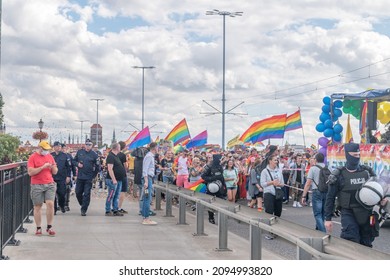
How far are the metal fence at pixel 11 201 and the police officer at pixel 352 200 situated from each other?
164 inches

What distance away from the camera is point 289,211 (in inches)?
811

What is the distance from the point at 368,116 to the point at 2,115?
70.2 m

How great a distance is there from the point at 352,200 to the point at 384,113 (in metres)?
10.6

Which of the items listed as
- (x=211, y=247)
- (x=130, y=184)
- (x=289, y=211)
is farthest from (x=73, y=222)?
(x=130, y=184)

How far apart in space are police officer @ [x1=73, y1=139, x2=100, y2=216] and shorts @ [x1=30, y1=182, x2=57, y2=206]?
13.5 ft

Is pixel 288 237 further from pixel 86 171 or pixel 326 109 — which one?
pixel 326 109

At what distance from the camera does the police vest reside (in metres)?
8.35

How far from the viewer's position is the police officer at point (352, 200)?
8320 millimetres

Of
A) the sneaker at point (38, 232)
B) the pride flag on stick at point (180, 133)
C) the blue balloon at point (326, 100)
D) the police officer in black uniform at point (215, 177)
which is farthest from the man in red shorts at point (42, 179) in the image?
the pride flag on stick at point (180, 133)

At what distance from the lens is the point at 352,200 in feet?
27.4

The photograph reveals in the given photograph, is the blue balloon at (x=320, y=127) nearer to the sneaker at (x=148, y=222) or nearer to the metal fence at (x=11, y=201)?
the sneaker at (x=148, y=222)

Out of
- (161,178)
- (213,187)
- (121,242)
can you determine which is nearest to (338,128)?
(213,187)

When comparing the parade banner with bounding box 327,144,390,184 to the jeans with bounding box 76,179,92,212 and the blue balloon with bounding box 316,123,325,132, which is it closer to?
the blue balloon with bounding box 316,123,325,132
